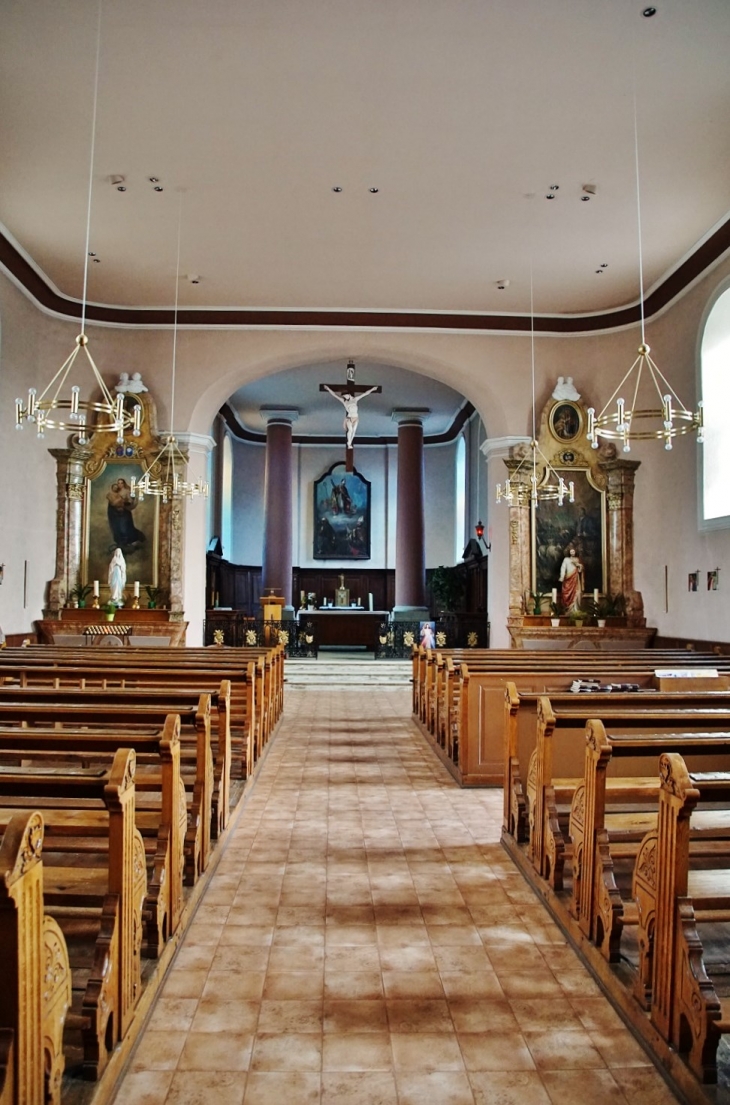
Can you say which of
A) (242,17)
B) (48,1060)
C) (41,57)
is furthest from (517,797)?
(41,57)

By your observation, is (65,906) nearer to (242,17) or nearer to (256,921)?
(256,921)

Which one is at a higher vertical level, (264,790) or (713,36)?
(713,36)

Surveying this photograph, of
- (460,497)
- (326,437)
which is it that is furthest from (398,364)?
(326,437)

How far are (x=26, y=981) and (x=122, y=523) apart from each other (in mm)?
12371

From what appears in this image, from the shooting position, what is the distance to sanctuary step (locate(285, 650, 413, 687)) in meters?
14.1

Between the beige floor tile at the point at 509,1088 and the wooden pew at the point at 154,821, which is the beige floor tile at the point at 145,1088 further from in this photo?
the beige floor tile at the point at 509,1088

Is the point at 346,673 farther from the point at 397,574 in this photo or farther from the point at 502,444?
the point at 397,574

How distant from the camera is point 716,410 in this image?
10859 mm

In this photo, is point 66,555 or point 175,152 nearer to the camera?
point 175,152

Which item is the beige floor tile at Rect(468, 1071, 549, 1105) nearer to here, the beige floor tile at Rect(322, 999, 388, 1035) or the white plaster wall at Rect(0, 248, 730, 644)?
the beige floor tile at Rect(322, 999, 388, 1035)

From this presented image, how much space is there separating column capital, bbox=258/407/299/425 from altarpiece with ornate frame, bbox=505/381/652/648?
7.88 m

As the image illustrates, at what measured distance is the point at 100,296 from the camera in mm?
13320

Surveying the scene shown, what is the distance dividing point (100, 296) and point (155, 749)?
450 inches

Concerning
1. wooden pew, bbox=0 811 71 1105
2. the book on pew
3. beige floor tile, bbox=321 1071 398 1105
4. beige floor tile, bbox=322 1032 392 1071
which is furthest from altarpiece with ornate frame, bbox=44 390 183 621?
wooden pew, bbox=0 811 71 1105
